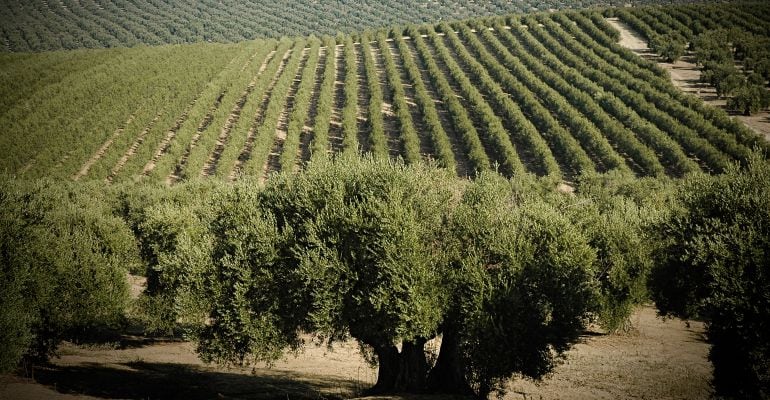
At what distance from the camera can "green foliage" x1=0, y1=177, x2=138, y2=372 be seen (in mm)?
23641

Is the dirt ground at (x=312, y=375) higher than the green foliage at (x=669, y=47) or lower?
lower

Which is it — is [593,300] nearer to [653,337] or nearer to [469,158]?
[653,337]

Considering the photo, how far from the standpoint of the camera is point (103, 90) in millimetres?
92625

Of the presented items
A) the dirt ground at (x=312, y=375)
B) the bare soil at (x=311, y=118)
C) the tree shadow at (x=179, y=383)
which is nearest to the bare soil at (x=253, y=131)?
the bare soil at (x=311, y=118)

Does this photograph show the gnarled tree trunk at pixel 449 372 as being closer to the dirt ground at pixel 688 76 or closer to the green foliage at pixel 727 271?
the green foliage at pixel 727 271

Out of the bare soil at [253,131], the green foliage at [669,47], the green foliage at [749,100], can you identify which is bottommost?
the bare soil at [253,131]

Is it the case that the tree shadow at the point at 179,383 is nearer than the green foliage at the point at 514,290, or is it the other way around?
the green foliage at the point at 514,290

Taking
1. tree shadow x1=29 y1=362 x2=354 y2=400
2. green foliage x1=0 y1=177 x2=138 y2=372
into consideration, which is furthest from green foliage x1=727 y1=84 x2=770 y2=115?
green foliage x1=0 y1=177 x2=138 y2=372

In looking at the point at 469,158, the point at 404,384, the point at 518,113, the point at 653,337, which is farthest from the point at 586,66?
the point at 404,384

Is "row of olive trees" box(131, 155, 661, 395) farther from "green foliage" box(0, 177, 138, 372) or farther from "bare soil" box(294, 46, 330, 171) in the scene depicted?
"bare soil" box(294, 46, 330, 171)

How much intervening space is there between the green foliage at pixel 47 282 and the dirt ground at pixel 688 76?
74426 millimetres

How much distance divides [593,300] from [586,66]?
82808 millimetres

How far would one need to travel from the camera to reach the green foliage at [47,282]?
2364 centimetres

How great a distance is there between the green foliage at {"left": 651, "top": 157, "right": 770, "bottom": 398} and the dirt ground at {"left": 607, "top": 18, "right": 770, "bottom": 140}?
5505cm
